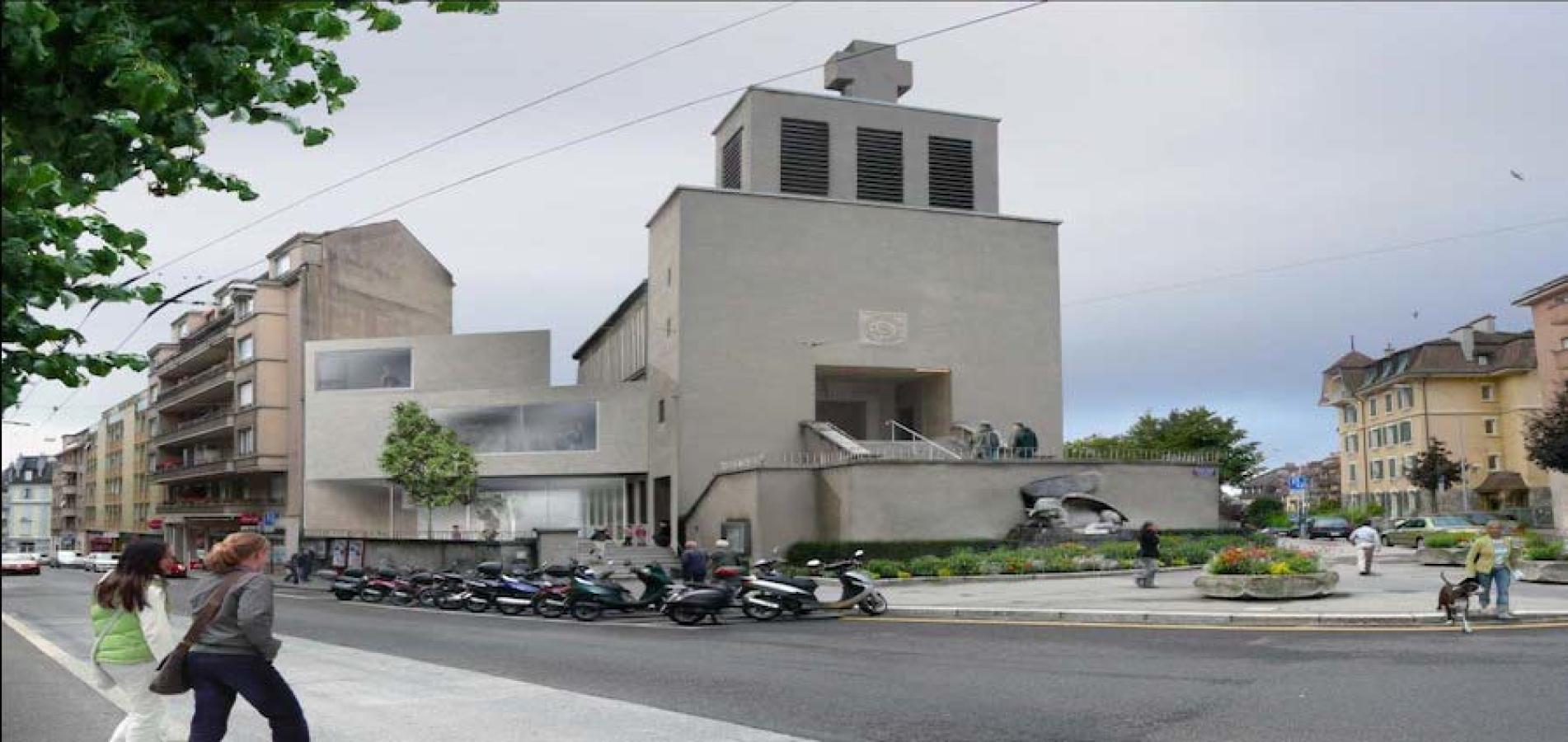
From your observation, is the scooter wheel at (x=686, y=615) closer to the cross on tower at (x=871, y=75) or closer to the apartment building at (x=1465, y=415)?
the cross on tower at (x=871, y=75)

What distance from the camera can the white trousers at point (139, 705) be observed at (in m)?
7.78

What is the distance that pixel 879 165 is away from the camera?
55594 millimetres

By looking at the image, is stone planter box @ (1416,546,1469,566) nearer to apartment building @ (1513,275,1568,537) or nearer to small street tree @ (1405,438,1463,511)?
apartment building @ (1513,275,1568,537)

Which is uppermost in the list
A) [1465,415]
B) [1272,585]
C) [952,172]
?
[952,172]

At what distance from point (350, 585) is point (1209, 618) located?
24.0 m

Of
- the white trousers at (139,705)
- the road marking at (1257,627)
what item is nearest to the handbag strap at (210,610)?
the white trousers at (139,705)

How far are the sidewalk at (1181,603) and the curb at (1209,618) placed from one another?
0.01 meters

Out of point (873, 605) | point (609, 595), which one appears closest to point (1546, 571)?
point (873, 605)

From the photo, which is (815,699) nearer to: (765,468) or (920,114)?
(765,468)

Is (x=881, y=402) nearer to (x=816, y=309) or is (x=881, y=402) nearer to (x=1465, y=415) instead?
(x=816, y=309)

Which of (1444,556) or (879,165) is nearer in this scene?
(1444,556)

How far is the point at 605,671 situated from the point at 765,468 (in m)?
26.9

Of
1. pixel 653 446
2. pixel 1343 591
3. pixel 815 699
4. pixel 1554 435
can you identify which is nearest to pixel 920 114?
pixel 653 446

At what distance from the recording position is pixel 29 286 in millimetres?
4902
